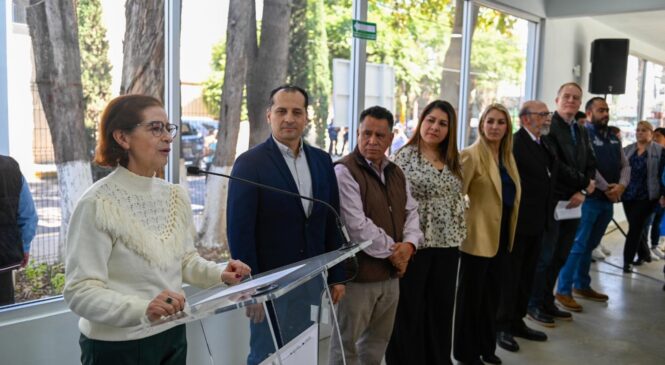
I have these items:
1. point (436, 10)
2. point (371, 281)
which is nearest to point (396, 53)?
point (436, 10)

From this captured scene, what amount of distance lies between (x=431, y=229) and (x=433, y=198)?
0.16 meters

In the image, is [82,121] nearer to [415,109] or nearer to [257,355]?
[257,355]

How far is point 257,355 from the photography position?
1494mm

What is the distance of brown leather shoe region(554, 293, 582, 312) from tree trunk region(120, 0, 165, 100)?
348 cm

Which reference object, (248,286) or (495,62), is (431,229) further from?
(495,62)

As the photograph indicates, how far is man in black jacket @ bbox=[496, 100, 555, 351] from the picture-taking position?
144 inches

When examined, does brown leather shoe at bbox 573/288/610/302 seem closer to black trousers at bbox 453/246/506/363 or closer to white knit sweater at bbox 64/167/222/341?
black trousers at bbox 453/246/506/363

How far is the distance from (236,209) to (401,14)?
295cm

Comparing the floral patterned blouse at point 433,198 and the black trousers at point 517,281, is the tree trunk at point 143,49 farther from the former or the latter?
the black trousers at point 517,281

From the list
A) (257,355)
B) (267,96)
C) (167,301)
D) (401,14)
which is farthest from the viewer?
(401,14)

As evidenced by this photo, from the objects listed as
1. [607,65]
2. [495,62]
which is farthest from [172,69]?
[607,65]

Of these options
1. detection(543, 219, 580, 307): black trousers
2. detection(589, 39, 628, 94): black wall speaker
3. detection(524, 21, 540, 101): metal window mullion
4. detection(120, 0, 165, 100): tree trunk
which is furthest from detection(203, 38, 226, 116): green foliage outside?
detection(589, 39, 628, 94): black wall speaker

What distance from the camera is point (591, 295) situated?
16.0 ft

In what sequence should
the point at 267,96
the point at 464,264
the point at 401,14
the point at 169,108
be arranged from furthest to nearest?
the point at 401,14
the point at 267,96
the point at 464,264
the point at 169,108
